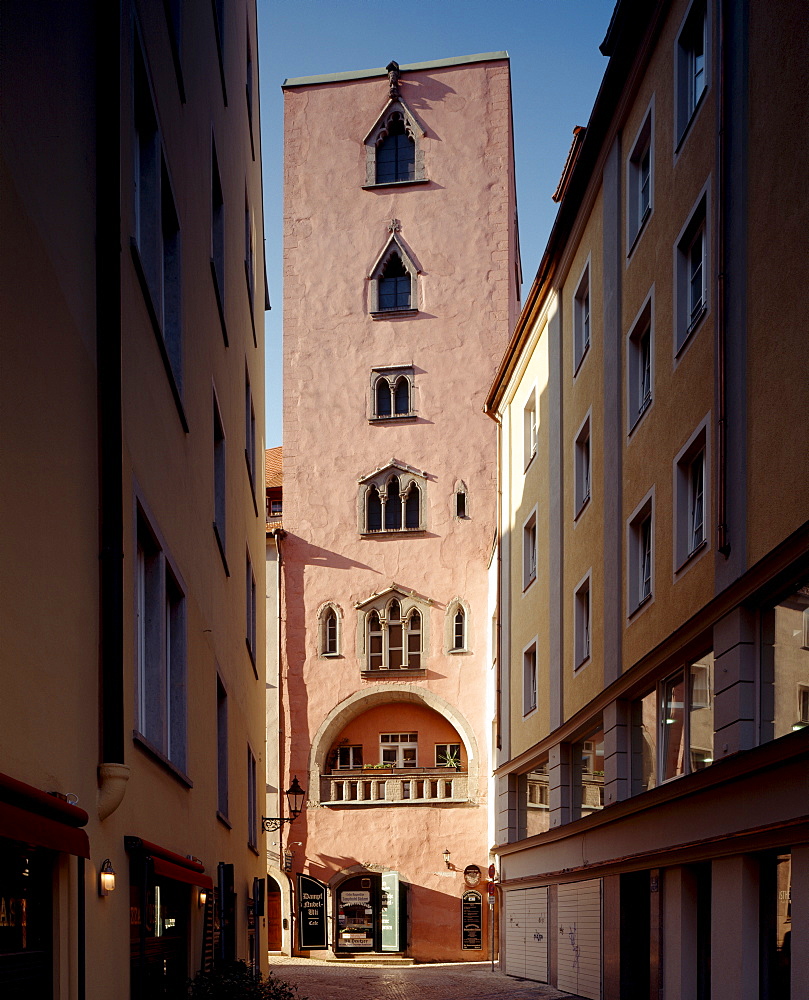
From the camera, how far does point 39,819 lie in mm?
4914

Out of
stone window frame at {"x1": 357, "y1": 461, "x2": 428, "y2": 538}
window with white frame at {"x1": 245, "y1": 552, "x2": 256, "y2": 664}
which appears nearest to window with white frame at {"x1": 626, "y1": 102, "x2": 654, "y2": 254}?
window with white frame at {"x1": 245, "y1": 552, "x2": 256, "y2": 664}

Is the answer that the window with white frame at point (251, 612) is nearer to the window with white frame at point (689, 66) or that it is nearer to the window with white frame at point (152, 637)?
the window with white frame at point (689, 66)

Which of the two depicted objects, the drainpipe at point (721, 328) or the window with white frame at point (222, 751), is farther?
the window with white frame at point (222, 751)

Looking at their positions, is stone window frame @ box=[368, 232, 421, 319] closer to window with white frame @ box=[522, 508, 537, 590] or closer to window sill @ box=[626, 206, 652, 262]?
window with white frame @ box=[522, 508, 537, 590]

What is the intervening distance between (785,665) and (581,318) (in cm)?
1179

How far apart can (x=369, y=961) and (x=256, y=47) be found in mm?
23686

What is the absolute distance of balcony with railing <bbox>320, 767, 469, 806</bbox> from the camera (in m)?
35.1

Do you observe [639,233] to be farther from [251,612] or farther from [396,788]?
[396,788]

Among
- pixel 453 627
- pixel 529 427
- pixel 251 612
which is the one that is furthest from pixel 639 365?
pixel 453 627

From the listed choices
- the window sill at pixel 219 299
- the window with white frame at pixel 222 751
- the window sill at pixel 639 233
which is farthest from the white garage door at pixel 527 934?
the window sill at pixel 219 299

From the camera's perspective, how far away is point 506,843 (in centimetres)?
2703

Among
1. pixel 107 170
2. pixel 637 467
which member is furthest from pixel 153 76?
pixel 637 467

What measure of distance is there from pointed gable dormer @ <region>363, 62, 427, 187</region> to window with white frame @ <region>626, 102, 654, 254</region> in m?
22.0

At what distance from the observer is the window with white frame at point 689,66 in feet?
48.2
